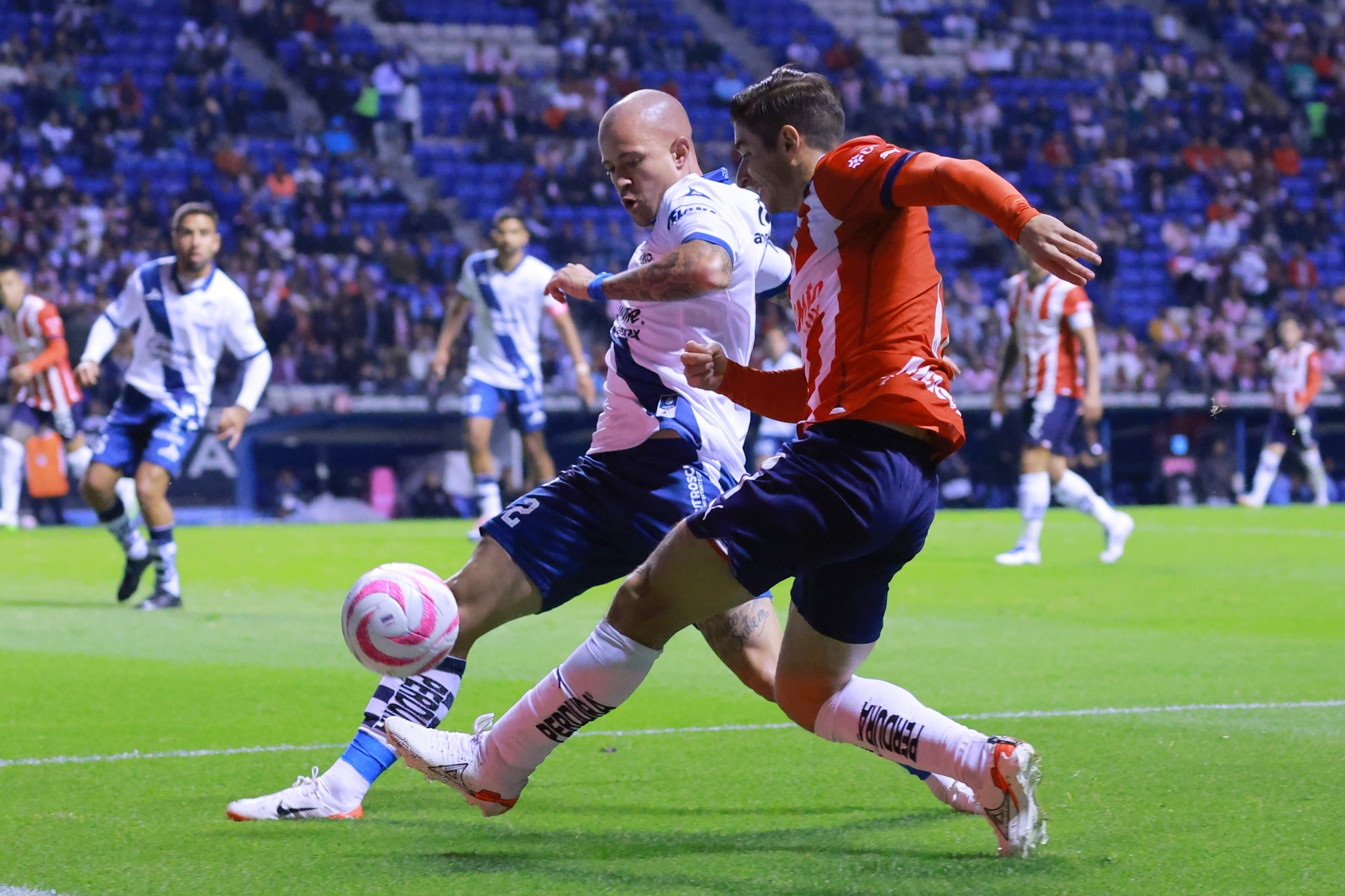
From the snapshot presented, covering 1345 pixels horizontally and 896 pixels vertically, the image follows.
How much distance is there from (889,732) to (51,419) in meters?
13.3

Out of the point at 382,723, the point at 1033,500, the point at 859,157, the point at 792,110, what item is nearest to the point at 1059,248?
the point at 859,157

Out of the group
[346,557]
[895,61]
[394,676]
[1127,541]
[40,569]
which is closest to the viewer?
[394,676]

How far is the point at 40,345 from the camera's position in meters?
15.2

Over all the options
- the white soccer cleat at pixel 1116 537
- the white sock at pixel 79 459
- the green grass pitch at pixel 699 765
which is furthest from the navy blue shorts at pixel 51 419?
the white soccer cleat at pixel 1116 537

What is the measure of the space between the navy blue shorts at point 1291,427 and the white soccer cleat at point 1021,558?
879cm

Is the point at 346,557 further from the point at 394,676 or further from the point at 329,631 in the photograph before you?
the point at 394,676

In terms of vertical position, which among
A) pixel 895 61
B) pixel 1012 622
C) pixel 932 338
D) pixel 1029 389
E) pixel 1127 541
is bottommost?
pixel 1127 541

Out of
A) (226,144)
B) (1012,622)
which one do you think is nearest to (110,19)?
(226,144)

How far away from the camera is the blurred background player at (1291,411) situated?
63.9ft

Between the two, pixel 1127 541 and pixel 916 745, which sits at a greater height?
pixel 916 745

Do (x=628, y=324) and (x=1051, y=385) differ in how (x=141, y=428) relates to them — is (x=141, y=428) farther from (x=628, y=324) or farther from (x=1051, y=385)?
(x=1051, y=385)

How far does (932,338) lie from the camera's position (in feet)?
12.5

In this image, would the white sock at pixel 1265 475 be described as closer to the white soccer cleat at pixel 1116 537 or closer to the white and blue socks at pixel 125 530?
the white soccer cleat at pixel 1116 537

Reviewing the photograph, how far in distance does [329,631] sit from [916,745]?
549cm
